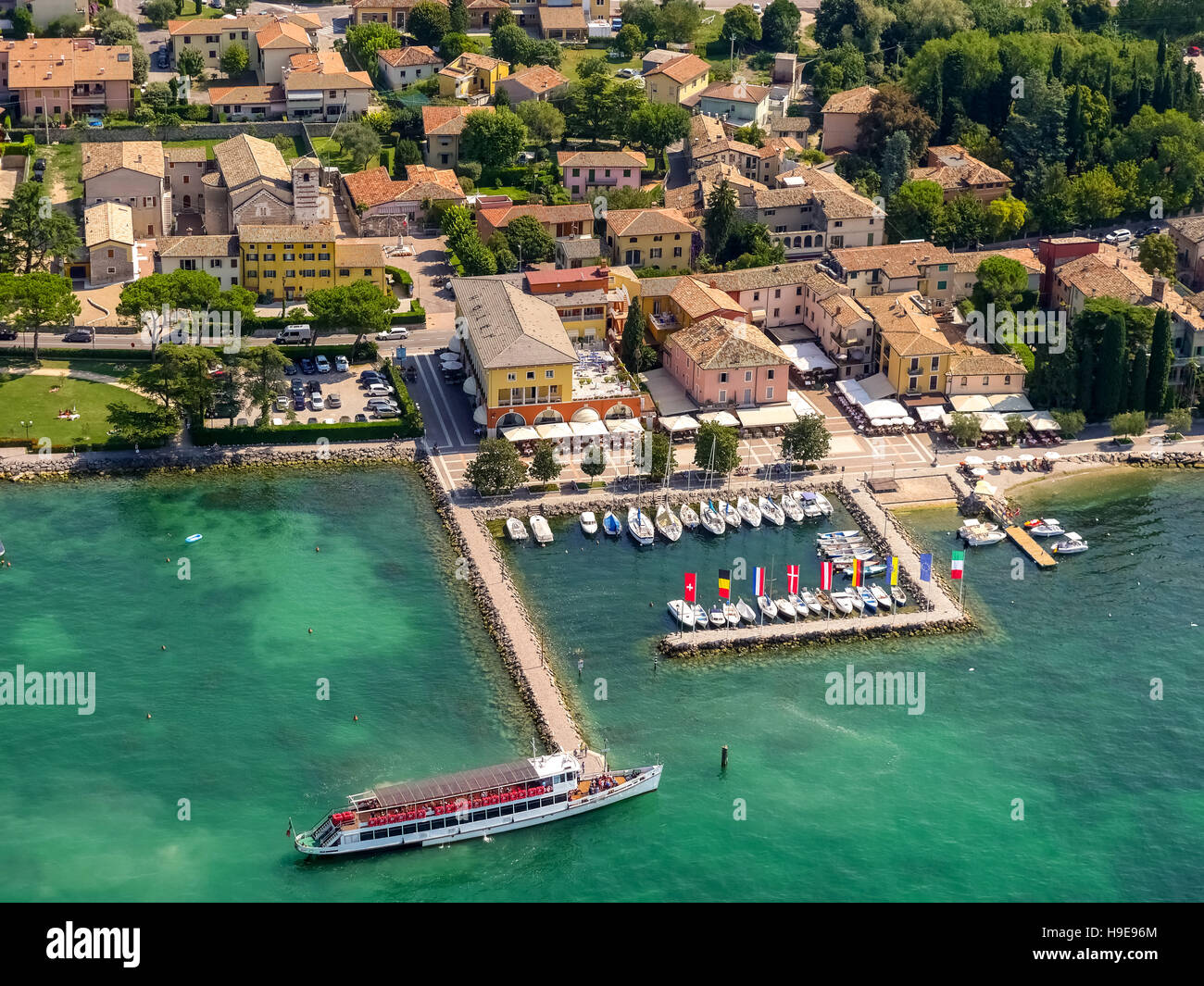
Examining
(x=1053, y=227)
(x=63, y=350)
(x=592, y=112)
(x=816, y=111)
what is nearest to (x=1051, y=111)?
(x=1053, y=227)

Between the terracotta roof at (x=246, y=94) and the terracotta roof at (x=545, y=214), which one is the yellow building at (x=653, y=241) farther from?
the terracotta roof at (x=246, y=94)

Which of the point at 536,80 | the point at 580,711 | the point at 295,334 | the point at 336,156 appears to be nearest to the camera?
the point at 580,711

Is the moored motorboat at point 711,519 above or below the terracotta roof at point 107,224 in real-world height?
below

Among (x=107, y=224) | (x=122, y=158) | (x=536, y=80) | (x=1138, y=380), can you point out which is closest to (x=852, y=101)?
(x=536, y=80)

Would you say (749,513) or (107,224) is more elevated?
(107,224)

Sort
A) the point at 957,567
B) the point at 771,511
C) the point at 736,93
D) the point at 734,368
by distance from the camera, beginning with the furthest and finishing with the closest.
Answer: the point at 736,93
the point at 734,368
the point at 771,511
the point at 957,567

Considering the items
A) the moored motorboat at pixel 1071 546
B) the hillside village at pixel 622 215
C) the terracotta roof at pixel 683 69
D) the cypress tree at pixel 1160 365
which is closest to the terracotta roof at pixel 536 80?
the hillside village at pixel 622 215

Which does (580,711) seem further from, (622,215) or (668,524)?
(622,215)
